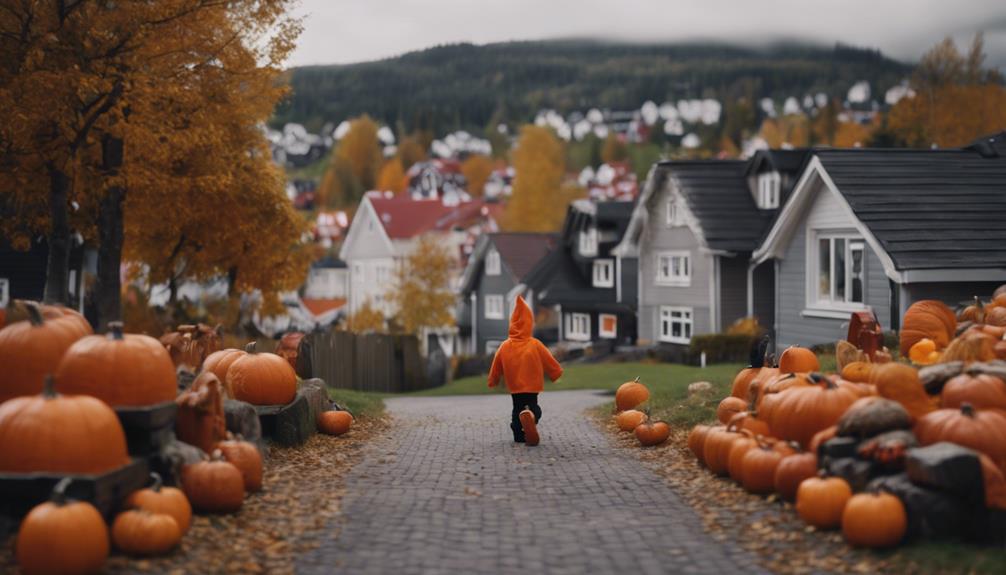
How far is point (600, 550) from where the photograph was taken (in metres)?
8.91

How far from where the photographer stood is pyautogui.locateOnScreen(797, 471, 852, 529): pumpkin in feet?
29.3

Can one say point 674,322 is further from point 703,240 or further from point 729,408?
point 729,408

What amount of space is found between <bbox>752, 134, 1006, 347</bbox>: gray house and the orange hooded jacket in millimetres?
11092

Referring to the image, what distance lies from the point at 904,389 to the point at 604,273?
1938 inches

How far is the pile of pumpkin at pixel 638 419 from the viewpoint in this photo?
48.4 ft

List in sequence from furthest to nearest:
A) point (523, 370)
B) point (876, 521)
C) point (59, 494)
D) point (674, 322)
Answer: point (674, 322), point (523, 370), point (876, 521), point (59, 494)

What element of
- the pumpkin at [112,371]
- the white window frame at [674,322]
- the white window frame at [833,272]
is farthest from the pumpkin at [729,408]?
the white window frame at [674,322]

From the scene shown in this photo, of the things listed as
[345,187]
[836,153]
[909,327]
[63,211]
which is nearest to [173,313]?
[63,211]

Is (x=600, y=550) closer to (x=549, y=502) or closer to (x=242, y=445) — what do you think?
(x=549, y=502)

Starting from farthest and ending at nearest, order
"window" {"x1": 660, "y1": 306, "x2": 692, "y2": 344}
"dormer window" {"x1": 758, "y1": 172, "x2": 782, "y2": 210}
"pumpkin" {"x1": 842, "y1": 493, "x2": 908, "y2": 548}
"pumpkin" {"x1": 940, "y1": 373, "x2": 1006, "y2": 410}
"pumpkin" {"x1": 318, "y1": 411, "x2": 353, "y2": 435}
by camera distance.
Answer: "window" {"x1": 660, "y1": 306, "x2": 692, "y2": 344}
"dormer window" {"x1": 758, "y1": 172, "x2": 782, "y2": 210}
"pumpkin" {"x1": 318, "y1": 411, "x2": 353, "y2": 435}
"pumpkin" {"x1": 940, "y1": 373, "x2": 1006, "y2": 410}
"pumpkin" {"x1": 842, "y1": 493, "x2": 908, "y2": 548}

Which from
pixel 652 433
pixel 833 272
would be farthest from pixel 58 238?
pixel 833 272

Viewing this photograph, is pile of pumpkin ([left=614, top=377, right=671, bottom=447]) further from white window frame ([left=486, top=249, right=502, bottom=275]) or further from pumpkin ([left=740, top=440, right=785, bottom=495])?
white window frame ([left=486, top=249, right=502, bottom=275])

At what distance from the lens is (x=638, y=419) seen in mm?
16453

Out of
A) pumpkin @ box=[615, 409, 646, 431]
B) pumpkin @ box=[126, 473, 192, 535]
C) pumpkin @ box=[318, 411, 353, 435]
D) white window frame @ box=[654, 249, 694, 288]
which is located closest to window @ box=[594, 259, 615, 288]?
white window frame @ box=[654, 249, 694, 288]
